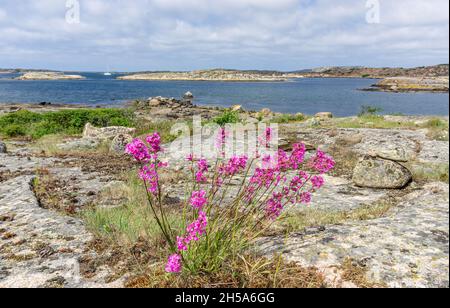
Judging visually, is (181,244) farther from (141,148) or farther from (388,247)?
(388,247)

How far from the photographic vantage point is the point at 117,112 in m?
25.2

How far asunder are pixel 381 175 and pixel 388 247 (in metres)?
4.44

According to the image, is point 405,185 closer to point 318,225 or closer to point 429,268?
point 318,225

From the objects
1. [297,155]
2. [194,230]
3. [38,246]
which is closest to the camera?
[194,230]

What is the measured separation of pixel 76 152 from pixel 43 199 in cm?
632

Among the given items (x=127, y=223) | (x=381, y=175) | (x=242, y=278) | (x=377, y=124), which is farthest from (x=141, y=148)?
(x=377, y=124)

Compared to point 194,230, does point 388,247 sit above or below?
below

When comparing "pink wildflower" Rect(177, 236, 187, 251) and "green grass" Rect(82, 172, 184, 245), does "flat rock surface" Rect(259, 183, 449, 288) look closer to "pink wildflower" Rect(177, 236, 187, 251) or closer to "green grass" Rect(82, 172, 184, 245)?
"pink wildflower" Rect(177, 236, 187, 251)

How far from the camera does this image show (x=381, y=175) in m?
8.48

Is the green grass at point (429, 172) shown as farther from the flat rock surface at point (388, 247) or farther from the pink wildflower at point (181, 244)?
the pink wildflower at point (181, 244)

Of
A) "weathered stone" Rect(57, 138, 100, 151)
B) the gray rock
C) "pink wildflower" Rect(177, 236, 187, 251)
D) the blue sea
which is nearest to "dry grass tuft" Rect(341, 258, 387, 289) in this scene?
"pink wildflower" Rect(177, 236, 187, 251)

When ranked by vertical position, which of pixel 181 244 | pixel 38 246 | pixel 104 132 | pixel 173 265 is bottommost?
pixel 38 246

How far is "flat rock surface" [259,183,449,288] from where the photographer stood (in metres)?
3.79
